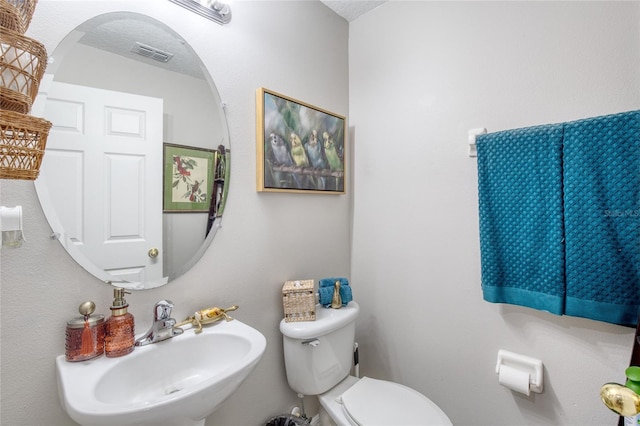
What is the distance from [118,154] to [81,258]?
339 mm

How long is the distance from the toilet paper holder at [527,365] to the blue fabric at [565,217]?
244mm

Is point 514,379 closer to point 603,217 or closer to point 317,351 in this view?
point 603,217

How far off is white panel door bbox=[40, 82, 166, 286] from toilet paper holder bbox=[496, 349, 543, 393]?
1.40 m

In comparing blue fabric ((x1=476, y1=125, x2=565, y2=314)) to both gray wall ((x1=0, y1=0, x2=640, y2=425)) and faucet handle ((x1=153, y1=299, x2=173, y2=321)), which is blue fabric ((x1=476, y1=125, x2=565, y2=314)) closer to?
gray wall ((x1=0, y1=0, x2=640, y2=425))

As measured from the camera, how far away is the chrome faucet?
0.92m

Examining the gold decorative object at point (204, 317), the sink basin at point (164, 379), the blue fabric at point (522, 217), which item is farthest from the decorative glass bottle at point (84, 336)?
the blue fabric at point (522, 217)

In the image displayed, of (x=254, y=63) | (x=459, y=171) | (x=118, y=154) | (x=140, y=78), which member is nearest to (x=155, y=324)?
(x=118, y=154)

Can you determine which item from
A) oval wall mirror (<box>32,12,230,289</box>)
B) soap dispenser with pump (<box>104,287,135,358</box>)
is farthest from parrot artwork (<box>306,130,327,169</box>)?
soap dispenser with pump (<box>104,287,135,358</box>)

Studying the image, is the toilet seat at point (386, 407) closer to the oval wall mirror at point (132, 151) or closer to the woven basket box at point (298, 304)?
the woven basket box at point (298, 304)

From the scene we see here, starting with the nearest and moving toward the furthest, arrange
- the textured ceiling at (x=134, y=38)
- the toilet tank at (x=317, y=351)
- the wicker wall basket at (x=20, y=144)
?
the wicker wall basket at (x=20, y=144) → the textured ceiling at (x=134, y=38) → the toilet tank at (x=317, y=351)

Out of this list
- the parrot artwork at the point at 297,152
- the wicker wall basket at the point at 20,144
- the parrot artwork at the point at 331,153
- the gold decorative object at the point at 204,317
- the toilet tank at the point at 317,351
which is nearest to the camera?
the wicker wall basket at the point at 20,144

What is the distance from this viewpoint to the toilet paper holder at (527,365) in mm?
1135

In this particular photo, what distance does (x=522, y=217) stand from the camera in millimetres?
1132

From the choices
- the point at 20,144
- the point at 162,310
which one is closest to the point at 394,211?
the point at 162,310
